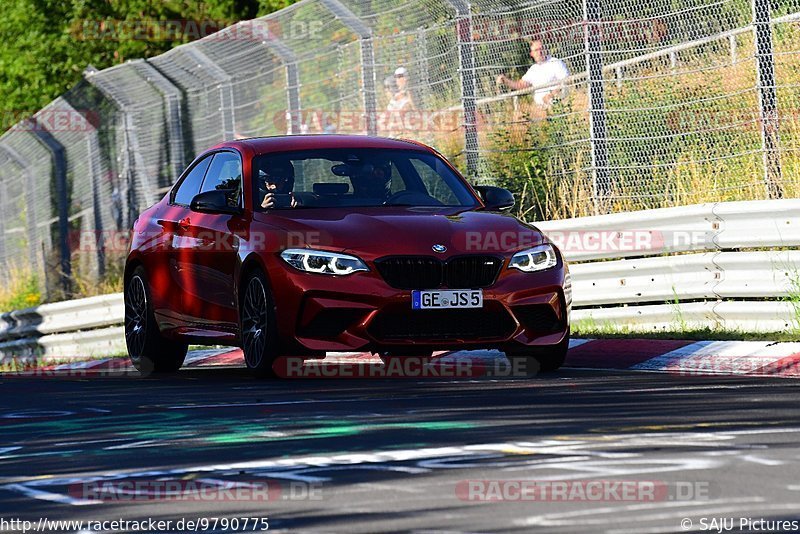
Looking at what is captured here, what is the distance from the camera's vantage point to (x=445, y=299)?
1127cm

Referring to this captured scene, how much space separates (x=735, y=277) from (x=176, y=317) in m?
3.90

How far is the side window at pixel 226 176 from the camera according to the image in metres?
12.7

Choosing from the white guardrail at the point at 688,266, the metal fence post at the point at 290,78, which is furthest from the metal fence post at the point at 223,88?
the white guardrail at the point at 688,266

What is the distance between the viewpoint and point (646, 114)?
1627 centimetres

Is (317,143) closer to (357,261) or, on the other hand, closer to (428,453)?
(357,261)

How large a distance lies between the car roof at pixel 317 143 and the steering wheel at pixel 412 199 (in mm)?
704

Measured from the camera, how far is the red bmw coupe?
36.8 feet

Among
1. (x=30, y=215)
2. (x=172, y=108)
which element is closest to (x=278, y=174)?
(x=172, y=108)

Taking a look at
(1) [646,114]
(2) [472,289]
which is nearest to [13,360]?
(1) [646,114]

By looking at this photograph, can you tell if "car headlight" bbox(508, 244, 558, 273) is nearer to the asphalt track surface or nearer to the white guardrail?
the asphalt track surface

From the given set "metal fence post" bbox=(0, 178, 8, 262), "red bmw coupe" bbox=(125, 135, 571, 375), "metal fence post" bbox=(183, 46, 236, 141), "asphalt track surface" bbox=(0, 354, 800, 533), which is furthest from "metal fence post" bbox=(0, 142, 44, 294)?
"asphalt track surface" bbox=(0, 354, 800, 533)

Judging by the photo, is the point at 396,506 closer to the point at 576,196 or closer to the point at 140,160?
the point at 576,196

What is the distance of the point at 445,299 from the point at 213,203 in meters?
1.90

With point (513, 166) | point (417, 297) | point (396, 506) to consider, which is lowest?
point (396, 506)
